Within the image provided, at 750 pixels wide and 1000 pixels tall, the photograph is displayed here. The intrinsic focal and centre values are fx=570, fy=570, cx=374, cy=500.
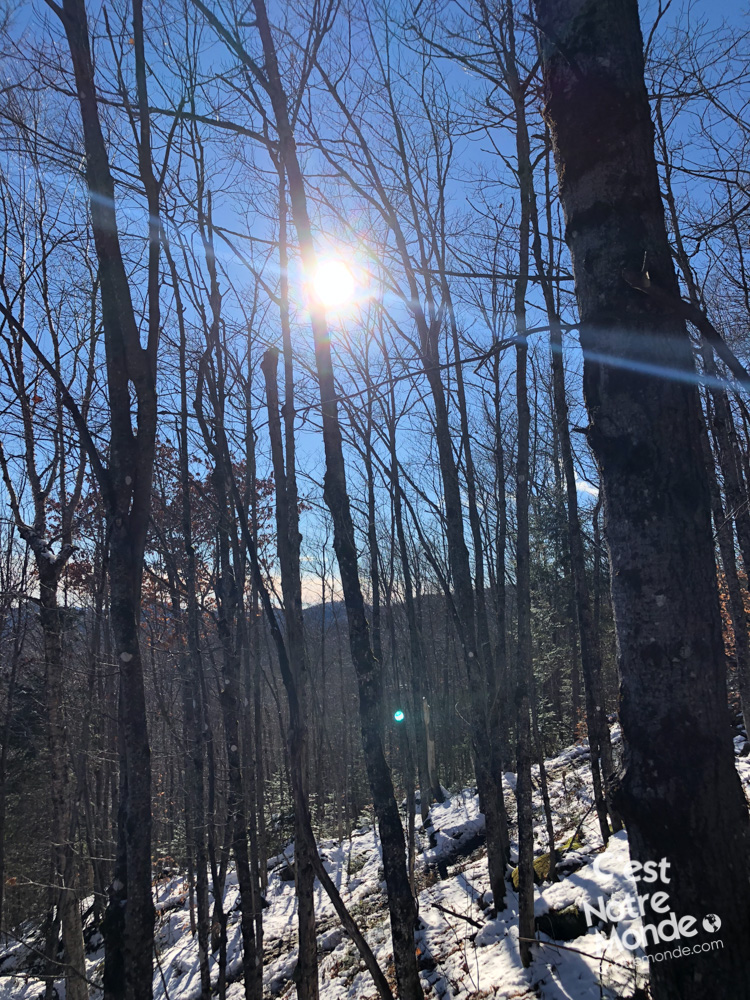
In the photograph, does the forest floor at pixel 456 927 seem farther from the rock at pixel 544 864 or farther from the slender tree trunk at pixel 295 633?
the slender tree trunk at pixel 295 633

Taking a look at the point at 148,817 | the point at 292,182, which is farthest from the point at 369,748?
the point at 292,182

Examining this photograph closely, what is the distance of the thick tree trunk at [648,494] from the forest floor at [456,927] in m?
1.61

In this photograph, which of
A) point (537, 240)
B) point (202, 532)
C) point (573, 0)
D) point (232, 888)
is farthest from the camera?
point (232, 888)

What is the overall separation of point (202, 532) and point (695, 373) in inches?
435

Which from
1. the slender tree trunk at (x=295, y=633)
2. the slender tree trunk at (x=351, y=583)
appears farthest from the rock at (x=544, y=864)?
the slender tree trunk at (x=351, y=583)

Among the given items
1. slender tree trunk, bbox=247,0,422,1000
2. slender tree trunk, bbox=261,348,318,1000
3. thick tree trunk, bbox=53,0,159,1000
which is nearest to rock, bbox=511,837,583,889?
slender tree trunk, bbox=261,348,318,1000

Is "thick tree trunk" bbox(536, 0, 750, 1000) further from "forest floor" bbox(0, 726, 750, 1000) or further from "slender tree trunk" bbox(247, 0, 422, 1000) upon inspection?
"slender tree trunk" bbox(247, 0, 422, 1000)

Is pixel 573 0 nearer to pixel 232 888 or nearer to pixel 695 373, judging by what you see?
pixel 695 373

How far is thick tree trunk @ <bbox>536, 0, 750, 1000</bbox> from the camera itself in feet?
5.28

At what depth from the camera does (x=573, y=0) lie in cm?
210

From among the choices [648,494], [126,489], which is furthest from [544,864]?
[648,494]

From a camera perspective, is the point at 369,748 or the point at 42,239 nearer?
the point at 369,748

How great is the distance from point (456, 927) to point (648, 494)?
313 inches

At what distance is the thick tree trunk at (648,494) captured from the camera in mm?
1610
